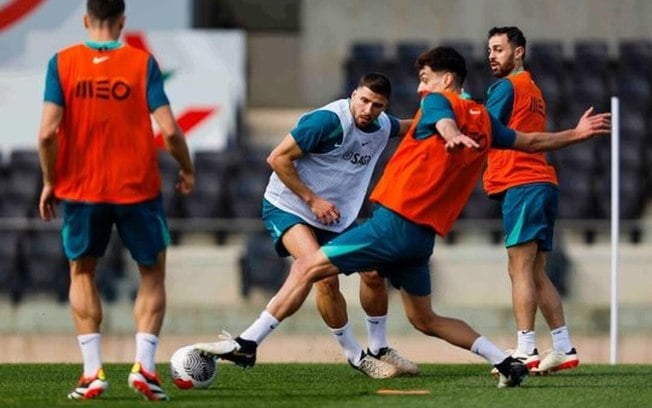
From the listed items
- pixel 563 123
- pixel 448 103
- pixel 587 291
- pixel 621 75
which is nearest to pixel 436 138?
pixel 448 103

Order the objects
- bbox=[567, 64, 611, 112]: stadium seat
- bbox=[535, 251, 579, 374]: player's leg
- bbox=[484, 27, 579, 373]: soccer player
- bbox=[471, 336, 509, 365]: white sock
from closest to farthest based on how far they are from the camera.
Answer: bbox=[471, 336, 509, 365]: white sock, bbox=[484, 27, 579, 373]: soccer player, bbox=[535, 251, 579, 374]: player's leg, bbox=[567, 64, 611, 112]: stadium seat

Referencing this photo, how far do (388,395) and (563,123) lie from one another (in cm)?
1135

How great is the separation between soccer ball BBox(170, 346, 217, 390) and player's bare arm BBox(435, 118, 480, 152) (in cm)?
178

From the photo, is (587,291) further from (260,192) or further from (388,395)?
(388,395)

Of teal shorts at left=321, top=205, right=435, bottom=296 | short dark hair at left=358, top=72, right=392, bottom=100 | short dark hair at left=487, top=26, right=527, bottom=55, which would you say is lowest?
teal shorts at left=321, top=205, right=435, bottom=296

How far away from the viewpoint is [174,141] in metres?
9.30

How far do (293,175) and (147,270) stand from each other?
5.28 feet

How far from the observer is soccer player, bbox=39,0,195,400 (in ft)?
30.6

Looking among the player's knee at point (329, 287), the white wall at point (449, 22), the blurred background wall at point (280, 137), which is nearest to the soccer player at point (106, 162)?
the player's knee at point (329, 287)

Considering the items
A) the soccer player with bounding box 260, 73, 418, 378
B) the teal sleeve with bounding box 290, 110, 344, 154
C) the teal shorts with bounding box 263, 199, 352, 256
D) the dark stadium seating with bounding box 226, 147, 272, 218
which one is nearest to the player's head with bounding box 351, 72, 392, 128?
the soccer player with bounding box 260, 73, 418, 378

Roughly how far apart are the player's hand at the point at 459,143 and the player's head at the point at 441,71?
871mm

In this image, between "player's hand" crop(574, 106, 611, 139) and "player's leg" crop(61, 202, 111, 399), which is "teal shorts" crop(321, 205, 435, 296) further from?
"player's leg" crop(61, 202, 111, 399)

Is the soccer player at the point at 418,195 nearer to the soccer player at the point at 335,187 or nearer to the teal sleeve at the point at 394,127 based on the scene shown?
the soccer player at the point at 335,187

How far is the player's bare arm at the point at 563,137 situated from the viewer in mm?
10133
